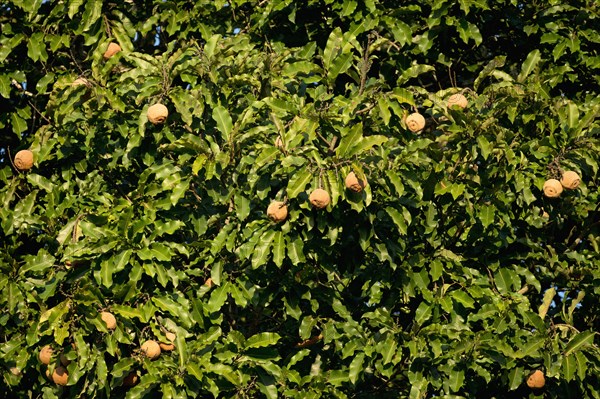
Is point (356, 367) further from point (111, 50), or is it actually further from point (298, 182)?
point (111, 50)

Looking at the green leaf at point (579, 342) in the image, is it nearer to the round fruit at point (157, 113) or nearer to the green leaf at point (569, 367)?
the green leaf at point (569, 367)

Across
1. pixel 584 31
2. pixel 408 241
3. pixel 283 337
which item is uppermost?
pixel 584 31

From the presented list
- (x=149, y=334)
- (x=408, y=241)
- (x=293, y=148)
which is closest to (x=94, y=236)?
(x=149, y=334)

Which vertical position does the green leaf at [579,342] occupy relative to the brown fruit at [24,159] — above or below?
below

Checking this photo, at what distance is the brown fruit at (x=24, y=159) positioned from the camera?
7418 millimetres

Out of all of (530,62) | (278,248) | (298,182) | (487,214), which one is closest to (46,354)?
(278,248)

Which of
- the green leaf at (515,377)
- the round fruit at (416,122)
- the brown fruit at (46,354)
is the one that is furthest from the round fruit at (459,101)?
the brown fruit at (46,354)

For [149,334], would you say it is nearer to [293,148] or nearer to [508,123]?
[293,148]

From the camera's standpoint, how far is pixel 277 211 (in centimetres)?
640

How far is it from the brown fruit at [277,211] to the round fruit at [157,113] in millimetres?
960

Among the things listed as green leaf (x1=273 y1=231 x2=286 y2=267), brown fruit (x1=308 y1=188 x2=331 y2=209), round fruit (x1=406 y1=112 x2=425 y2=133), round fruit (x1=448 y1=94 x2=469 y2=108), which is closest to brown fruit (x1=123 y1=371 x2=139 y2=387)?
green leaf (x1=273 y1=231 x2=286 y2=267)

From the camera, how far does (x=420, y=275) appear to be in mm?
6926

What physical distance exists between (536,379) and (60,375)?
2774mm

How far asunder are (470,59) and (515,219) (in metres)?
1.59
